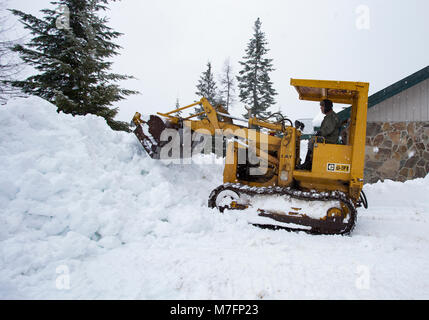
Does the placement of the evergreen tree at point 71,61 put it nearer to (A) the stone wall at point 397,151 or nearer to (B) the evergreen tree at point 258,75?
(A) the stone wall at point 397,151

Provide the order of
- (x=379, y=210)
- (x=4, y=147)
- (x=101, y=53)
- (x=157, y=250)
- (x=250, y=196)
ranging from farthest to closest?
1. (x=101, y=53)
2. (x=379, y=210)
3. (x=250, y=196)
4. (x=4, y=147)
5. (x=157, y=250)

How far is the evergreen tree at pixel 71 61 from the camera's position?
10344 millimetres

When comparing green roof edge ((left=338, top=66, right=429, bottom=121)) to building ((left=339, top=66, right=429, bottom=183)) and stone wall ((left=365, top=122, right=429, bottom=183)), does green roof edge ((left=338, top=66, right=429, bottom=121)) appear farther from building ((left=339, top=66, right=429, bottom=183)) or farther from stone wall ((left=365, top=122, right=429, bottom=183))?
stone wall ((left=365, top=122, right=429, bottom=183))

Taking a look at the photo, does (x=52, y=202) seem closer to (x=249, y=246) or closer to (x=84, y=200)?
(x=84, y=200)

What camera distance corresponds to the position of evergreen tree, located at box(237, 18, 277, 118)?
25.1 metres

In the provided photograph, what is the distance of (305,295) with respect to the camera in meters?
2.46

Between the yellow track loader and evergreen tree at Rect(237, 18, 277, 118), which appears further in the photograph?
evergreen tree at Rect(237, 18, 277, 118)

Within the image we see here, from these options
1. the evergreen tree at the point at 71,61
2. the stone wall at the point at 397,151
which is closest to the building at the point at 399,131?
the stone wall at the point at 397,151

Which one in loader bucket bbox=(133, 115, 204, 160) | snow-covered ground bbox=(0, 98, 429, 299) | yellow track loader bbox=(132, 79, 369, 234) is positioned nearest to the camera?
snow-covered ground bbox=(0, 98, 429, 299)

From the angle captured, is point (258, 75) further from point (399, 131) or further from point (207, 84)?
point (399, 131)

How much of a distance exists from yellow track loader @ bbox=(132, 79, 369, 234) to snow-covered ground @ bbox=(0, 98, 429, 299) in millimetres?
392

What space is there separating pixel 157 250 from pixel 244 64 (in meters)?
24.8

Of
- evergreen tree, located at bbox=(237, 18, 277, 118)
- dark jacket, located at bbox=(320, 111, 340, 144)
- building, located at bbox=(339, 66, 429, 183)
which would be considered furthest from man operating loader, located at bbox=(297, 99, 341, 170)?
evergreen tree, located at bbox=(237, 18, 277, 118)
